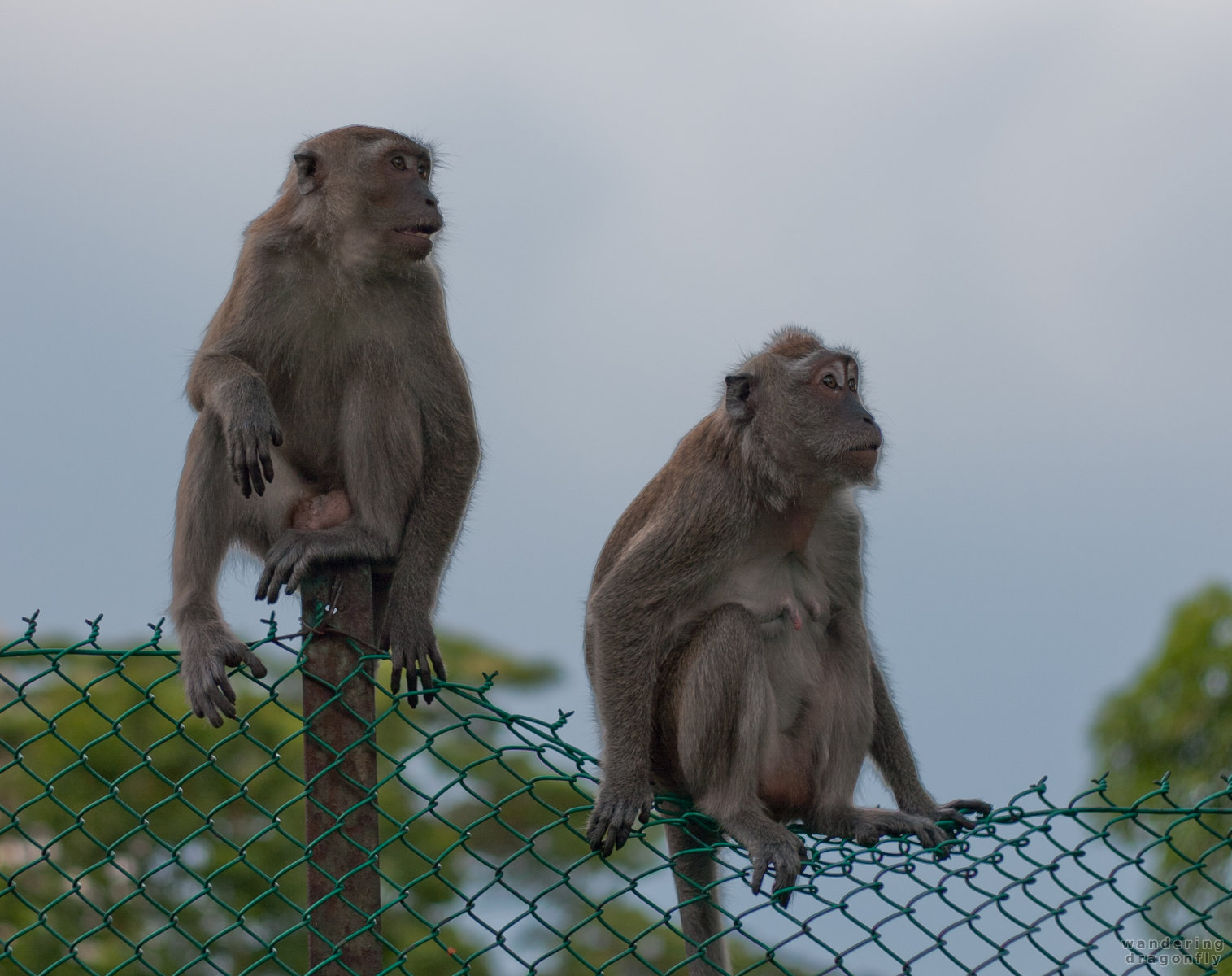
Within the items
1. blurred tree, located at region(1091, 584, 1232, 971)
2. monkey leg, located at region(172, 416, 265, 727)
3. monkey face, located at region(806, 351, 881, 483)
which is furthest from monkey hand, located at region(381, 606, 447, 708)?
blurred tree, located at region(1091, 584, 1232, 971)

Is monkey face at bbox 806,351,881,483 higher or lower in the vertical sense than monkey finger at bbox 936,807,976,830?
higher

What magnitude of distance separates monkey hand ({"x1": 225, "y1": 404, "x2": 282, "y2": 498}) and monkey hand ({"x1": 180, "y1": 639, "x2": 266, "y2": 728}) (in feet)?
1.62

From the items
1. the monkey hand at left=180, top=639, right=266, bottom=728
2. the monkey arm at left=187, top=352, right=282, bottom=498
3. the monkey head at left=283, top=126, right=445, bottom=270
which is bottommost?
the monkey hand at left=180, top=639, right=266, bottom=728

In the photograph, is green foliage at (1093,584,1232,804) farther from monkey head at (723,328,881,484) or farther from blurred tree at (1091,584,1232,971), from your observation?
monkey head at (723,328,881,484)

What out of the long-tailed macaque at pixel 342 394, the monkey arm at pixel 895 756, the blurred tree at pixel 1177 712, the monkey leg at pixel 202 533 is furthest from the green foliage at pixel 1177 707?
the monkey leg at pixel 202 533

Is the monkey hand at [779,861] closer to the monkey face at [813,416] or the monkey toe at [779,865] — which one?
the monkey toe at [779,865]

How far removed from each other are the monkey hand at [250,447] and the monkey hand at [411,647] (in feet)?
1.97

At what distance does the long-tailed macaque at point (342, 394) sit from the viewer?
15.6ft

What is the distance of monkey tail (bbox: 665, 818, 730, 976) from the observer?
4113 mm

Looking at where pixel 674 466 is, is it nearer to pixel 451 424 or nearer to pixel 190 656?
pixel 451 424

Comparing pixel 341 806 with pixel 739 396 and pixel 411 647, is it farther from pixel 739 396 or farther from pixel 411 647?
pixel 739 396

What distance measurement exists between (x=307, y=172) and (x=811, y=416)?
2186mm

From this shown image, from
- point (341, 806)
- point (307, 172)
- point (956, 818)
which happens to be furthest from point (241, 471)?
point (956, 818)

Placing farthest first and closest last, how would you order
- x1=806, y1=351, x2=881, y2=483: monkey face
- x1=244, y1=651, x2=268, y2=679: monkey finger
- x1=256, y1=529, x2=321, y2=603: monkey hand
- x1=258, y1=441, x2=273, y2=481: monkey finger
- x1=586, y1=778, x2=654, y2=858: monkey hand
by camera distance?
x1=806, y1=351, x2=881, y2=483: monkey face, x1=258, y1=441, x2=273, y2=481: monkey finger, x1=256, y1=529, x2=321, y2=603: monkey hand, x1=586, y1=778, x2=654, y2=858: monkey hand, x1=244, y1=651, x2=268, y2=679: monkey finger
